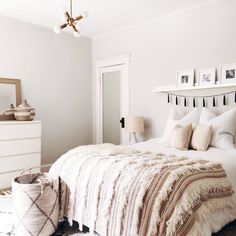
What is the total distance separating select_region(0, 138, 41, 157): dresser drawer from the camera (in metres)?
3.54

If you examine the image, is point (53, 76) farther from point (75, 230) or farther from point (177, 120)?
point (75, 230)

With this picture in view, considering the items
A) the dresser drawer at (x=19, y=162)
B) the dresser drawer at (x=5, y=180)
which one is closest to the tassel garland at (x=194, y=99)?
the dresser drawer at (x=19, y=162)

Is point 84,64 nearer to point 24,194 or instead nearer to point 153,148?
point 153,148

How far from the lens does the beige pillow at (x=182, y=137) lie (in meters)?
2.97

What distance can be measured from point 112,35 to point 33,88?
170cm

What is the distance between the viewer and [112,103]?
4957 millimetres

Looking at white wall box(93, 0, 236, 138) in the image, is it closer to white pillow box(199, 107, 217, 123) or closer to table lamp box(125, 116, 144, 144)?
table lamp box(125, 116, 144, 144)

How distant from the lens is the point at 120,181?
2.06m

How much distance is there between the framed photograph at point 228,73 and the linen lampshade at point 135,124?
135 cm

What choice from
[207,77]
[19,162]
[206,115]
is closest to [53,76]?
[19,162]

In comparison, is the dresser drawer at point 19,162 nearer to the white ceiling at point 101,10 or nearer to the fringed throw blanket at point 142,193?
the fringed throw blanket at point 142,193

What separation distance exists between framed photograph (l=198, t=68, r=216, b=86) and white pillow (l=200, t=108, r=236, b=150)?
550 mm

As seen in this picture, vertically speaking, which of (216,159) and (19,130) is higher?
(19,130)

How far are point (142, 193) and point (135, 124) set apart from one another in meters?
2.29
